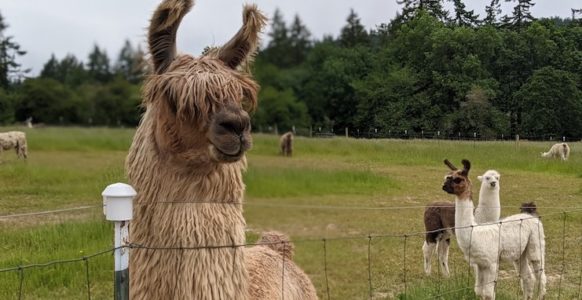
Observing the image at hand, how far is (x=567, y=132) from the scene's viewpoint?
19.3 feet

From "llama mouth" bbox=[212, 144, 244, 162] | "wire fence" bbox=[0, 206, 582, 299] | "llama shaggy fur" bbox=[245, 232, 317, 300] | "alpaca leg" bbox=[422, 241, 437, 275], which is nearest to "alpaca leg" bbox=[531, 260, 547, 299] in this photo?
"wire fence" bbox=[0, 206, 582, 299]

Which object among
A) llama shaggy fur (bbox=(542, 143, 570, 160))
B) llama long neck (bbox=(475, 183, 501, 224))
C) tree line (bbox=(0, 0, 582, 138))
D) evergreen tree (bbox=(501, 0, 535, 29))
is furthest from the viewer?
evergreen tree (bbox=(501, 0, 535, 29))

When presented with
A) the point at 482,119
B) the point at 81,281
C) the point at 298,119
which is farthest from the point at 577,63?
the point at 81,281

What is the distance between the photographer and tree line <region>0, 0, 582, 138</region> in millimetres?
3438

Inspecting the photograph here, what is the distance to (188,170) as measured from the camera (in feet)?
8.11

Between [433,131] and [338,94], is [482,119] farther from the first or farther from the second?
[338,94]

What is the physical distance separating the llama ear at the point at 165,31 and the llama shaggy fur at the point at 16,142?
105 cm

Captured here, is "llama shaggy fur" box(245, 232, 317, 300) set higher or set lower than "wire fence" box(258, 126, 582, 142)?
lower

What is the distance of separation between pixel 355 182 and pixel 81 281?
2.88 metres

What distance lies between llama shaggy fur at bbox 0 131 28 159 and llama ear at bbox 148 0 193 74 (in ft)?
3.44

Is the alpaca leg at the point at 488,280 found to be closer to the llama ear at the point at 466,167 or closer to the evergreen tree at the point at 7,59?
the llama ear at the point at 466,167

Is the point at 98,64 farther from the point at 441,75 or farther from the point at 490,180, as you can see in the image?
the point at 490,180

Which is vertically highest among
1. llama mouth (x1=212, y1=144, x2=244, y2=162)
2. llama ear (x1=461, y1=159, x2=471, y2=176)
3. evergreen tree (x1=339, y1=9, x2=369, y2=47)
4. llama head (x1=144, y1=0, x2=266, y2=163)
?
evergreen tree (x1=339, y1=9, x2=369, y2=47)

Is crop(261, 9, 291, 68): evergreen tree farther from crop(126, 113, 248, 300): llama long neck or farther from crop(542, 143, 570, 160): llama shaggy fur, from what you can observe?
crop(542, 143, 570, 160): llama shaggy fur
